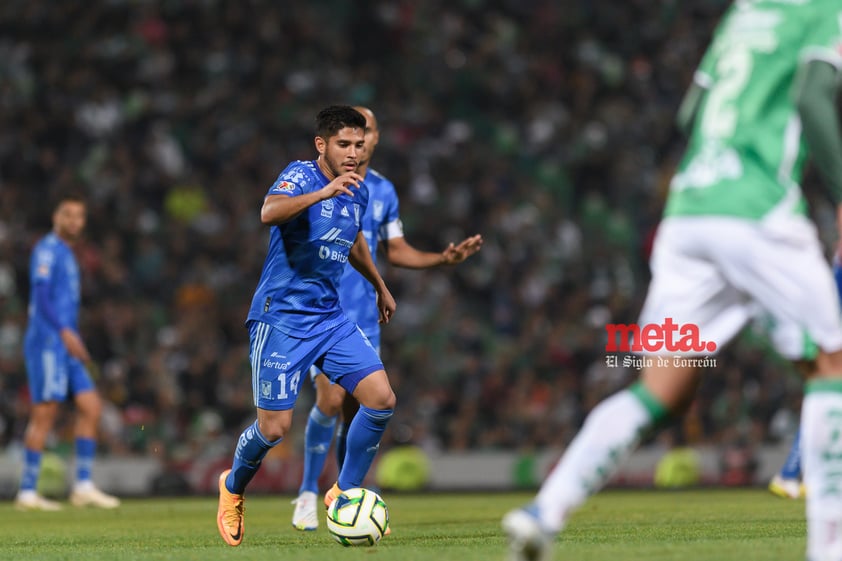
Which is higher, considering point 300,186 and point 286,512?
point 300,186

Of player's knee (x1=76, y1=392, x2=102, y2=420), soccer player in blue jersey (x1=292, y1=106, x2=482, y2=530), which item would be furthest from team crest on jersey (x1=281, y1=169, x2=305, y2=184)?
player's knee (x1=76, y1=392, x2=102, y2=420)

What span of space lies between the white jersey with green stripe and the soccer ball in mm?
2941

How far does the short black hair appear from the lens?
745cm

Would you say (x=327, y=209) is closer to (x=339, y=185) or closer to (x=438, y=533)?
(x=339, y=185)

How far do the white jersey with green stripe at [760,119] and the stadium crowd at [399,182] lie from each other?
38.3 ft

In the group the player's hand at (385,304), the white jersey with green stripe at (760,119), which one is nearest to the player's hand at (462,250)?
the player's hand at (385,304)

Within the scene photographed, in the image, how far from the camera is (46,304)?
41.2ft

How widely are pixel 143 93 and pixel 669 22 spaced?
30.3 ft

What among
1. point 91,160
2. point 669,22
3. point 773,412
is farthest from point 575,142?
point 91,160

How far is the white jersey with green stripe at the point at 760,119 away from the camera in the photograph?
4.57 meters

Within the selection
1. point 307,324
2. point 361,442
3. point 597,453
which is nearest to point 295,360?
point 307,324

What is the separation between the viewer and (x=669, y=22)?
23.1 meters

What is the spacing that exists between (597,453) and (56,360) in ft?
29.8

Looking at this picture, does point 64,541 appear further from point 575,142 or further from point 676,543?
point 575,142
